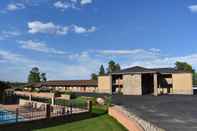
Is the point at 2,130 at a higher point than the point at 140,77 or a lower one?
lower

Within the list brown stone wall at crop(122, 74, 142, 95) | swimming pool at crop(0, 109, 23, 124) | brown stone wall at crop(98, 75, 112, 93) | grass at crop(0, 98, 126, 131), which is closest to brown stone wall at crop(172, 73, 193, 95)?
brown stone wall at crop(122, 74, 142, 95)

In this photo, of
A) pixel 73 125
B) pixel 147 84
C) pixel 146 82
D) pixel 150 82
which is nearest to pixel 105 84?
pixel 146 82

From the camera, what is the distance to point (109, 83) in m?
55.3

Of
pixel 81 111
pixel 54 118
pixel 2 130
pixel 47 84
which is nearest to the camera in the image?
pixel 2 130

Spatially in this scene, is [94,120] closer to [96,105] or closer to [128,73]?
[96,105]

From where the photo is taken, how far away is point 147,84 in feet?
176

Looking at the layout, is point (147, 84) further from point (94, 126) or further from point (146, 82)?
point (94, 126)

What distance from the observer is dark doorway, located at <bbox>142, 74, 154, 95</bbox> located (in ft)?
170

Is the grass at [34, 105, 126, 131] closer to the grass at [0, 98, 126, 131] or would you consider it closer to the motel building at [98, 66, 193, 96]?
the grass at [0, 98, 126, 131]

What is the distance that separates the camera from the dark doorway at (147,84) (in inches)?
2043

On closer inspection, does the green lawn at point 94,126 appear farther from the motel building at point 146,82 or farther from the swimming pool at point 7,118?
the motel building at point 146,82

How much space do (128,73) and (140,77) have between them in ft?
8.72

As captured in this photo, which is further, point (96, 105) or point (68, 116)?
point (96, 105)

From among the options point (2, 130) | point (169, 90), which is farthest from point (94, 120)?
point (169, 90)
